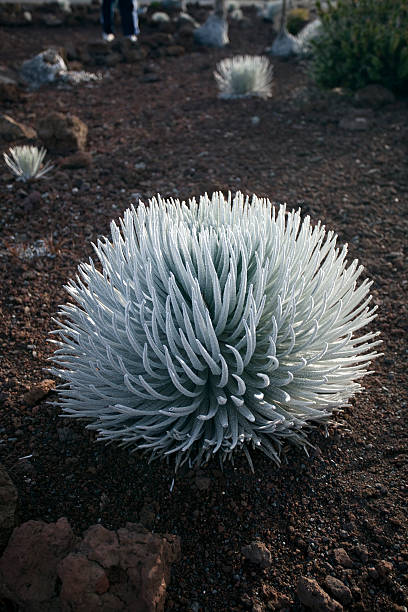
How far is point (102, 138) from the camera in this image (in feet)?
15.2

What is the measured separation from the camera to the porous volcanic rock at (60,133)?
418 cm

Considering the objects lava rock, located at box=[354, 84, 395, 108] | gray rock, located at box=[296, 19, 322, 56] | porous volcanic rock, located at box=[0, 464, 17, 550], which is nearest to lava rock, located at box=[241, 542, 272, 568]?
porous volcanic rock, located at box=[0, 464, 17, 550]

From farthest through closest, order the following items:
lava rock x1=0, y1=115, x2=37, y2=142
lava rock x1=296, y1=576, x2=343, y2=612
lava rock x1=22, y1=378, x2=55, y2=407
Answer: lava rock x1=0, y1=115, x2=37, y2=142 → lava rock x1=22, y1=378, x2=55, y2=407 → lava rock x1=296, y1=576, x2=343, y2=612

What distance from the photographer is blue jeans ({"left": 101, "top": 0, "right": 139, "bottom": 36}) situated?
744 centimetres

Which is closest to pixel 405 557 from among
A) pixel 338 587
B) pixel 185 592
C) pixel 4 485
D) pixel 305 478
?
pixel 338 587

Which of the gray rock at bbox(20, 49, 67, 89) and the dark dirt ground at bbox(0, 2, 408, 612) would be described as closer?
the dark dirt ground at bbox(0, 2, 408, 612)

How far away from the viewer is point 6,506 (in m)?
1.52

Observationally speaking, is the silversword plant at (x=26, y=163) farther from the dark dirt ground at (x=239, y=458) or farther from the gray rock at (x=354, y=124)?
the gray rock at (x=354, y=124)

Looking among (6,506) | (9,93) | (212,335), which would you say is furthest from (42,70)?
(6,506)

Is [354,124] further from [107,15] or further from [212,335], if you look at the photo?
[107,15]

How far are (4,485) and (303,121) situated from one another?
13.6 feet

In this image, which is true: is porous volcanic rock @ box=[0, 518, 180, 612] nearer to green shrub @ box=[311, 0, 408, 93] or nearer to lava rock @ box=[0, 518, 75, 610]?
lava rock @ box=[0, 518, 75, 610]

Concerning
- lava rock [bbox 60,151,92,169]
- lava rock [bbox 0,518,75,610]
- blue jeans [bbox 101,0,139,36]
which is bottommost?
lava rock [bbox 0,518,75,610]

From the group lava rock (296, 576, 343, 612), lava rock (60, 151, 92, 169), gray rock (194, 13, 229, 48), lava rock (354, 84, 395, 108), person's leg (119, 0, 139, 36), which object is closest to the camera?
lava rock (296, 576, 343, 612)
